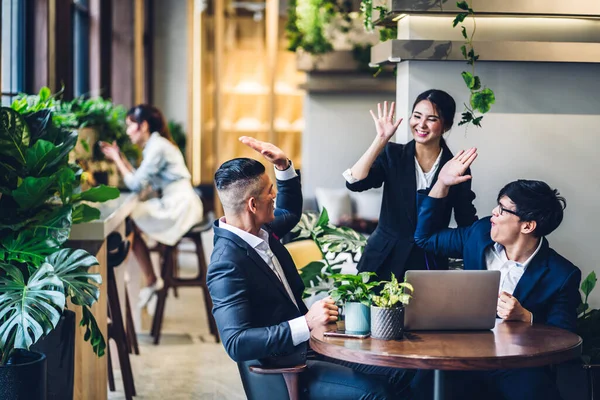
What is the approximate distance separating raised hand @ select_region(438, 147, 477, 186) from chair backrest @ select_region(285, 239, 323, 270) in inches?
36.6

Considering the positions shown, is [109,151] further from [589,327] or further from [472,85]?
[589,327]

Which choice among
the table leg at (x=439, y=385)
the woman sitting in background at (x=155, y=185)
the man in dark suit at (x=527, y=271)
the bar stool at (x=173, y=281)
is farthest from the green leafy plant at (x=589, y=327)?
the woman sitting in background at (x=155, y=185)

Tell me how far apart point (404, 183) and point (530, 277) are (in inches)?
28.4

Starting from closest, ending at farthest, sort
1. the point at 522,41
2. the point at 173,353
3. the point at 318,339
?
the point at 318,339, the point at 522,41, the point at 173,353

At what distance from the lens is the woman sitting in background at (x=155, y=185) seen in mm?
6355

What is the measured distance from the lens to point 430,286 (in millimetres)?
2732

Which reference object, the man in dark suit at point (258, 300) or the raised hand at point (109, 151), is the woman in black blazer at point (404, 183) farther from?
the raised hand at point (109, 151)

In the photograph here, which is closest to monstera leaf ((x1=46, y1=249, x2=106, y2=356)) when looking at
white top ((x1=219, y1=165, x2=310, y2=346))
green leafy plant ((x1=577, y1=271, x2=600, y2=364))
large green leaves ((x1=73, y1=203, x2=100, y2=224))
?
large green leaves ((x1=73, y1=203, x2=100, y2=224))

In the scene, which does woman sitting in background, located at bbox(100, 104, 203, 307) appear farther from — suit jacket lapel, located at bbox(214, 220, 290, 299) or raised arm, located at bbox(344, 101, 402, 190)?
suit jacket lapel, located at bbox(214, 220, 290, 299)

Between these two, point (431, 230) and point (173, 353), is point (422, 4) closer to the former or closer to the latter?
point (431, 230)

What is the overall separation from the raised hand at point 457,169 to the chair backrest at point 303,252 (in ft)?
3.05

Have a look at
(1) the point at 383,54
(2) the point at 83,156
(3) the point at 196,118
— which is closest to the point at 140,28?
(3) the point at 196,118

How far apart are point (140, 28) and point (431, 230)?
7.87 m

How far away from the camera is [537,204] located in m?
3.17
